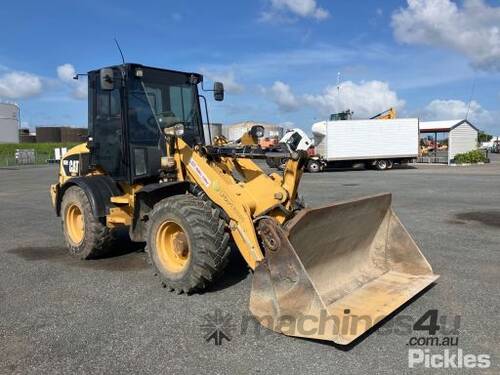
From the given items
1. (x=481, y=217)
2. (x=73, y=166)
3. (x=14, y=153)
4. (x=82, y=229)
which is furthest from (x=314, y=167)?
(x=14, y=153)

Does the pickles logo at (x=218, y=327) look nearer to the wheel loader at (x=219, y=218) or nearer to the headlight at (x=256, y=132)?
the wheel loader at (x=219, y=218)

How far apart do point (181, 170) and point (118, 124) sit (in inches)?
50.0

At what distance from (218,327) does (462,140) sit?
126 ft

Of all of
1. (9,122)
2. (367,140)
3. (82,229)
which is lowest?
(82,229)

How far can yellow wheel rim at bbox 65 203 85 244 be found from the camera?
771cm

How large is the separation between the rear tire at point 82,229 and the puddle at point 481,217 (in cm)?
716

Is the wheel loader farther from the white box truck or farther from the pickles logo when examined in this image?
the white box truck

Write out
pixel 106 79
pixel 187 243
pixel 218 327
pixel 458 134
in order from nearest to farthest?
1. pixel 218 327
2. pixel 187 243
3. pixel 106 79
4. pixel 458 134

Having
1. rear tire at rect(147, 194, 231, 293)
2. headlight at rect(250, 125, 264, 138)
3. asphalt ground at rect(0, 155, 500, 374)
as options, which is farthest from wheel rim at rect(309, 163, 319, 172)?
rear tire at rect(147, 194, 231, 293)

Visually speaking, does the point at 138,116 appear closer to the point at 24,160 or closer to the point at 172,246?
the point at 172,246

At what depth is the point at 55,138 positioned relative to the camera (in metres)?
75.2

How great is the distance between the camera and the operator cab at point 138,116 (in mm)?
6684

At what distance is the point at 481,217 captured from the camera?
35.7 feet

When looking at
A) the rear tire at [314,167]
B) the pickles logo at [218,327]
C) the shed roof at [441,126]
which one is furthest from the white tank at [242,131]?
the pickles logo at [218,327]
